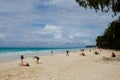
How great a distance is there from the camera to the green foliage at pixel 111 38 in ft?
238

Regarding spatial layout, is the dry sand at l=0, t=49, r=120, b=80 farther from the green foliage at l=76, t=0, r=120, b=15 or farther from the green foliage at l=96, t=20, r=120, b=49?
the green foliage at l=96, t=20, r=120, b=49

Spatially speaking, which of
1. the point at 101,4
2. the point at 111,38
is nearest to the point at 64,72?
the point at 101,4

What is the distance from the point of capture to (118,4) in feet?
101

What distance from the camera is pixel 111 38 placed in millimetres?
78625

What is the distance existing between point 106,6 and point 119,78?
14988mm

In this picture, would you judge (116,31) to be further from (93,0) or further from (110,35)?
(93,0)

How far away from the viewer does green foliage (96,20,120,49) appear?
7269cm

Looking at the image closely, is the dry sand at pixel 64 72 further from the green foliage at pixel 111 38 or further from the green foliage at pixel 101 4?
the green foliage at pixel 111 38

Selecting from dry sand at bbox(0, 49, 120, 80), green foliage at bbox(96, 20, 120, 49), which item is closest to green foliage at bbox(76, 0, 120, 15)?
dry sand at bbox(0, 49, 120, 80)

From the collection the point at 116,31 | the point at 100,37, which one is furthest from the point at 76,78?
the point at 100,37

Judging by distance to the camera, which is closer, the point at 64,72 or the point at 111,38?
the point at 64,72

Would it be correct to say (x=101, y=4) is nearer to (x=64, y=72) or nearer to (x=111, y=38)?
(x=64, y=72)

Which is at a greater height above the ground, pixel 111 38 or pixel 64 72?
pixel 111 38

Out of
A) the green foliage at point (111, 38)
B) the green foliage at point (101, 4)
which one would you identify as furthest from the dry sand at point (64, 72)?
the green foliage at point (111, 38)
